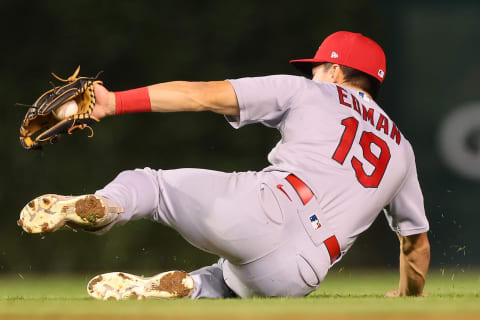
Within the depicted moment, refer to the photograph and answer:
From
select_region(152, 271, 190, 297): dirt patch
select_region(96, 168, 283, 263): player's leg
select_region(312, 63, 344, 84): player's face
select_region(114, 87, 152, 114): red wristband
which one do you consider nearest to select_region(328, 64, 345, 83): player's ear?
select_region(312, 63, 344, 84): player's face

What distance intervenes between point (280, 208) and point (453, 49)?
440cm

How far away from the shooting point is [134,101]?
10.6ft

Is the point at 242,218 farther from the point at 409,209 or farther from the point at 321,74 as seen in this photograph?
the point at 321,74

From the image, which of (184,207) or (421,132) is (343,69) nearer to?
(184,207)

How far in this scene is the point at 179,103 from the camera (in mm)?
3225

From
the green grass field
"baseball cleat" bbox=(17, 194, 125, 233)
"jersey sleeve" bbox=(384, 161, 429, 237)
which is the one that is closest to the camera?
the green grass field

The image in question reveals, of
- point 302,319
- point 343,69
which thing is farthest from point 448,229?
point 302,319

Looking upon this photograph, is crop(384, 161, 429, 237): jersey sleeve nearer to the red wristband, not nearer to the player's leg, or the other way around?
the player's leg

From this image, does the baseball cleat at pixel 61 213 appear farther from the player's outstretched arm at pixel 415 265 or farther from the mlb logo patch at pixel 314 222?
the player's outstretched arm at pixel 415 265

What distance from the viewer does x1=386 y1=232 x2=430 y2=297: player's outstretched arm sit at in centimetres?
385

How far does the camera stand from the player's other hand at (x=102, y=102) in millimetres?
3225

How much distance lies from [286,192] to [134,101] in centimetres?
65

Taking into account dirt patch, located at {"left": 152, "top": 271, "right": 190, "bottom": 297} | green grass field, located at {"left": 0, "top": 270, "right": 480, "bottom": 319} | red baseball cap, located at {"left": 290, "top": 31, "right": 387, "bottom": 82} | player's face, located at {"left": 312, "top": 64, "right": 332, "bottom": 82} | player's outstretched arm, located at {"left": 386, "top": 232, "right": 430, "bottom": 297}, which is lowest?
player's outstretched arm, located at {"left": 386, "top": 232, "right": 430, "bottom": 297}

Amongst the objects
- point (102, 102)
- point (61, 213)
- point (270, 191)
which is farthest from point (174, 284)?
point (102, 102)
